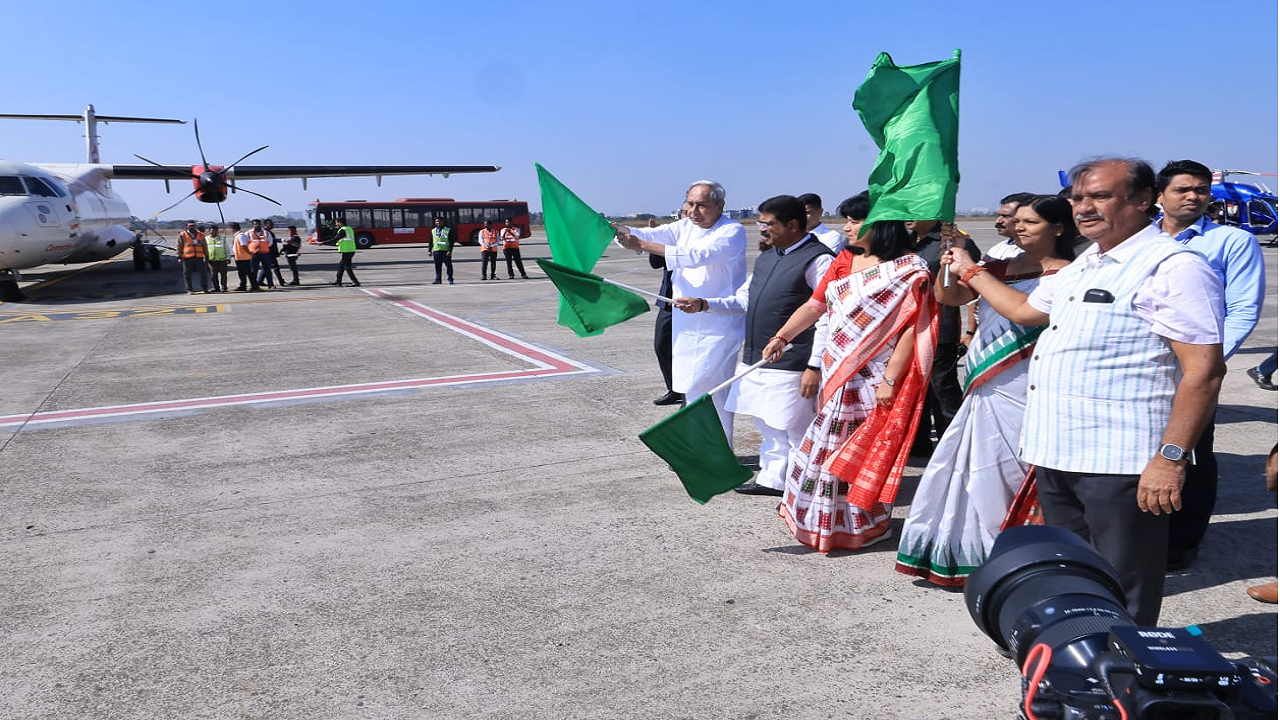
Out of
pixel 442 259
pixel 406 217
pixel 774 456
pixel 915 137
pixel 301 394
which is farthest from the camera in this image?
pixel 406 217

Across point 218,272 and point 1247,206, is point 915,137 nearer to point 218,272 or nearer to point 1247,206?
point 218,272

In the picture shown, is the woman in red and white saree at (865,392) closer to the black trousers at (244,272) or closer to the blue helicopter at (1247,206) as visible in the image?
the black trousers at (244,272)

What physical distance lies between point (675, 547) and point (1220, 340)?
2.40 meters

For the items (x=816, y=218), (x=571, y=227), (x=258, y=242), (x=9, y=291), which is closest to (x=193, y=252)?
(x=258, y=242)

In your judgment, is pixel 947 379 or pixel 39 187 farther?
pixel 39 187

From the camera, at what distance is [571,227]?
4.98 meters

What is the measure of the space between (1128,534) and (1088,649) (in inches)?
51.2

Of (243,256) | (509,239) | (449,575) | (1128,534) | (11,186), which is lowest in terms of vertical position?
(449,575)

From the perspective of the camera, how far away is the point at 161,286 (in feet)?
69.4

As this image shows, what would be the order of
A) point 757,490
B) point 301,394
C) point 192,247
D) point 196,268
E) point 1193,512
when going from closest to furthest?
point 1193,512, point 757,490, point 301,394, point 192,247, point 196,268

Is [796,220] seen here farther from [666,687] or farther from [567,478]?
[666,687]

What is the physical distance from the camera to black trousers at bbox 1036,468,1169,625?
2.52m

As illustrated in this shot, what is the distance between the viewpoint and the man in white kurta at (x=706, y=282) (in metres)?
5.08

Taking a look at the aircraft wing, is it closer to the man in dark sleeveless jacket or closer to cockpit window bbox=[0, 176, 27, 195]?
cockpit window bbox=[0, 176, 27, 195]
